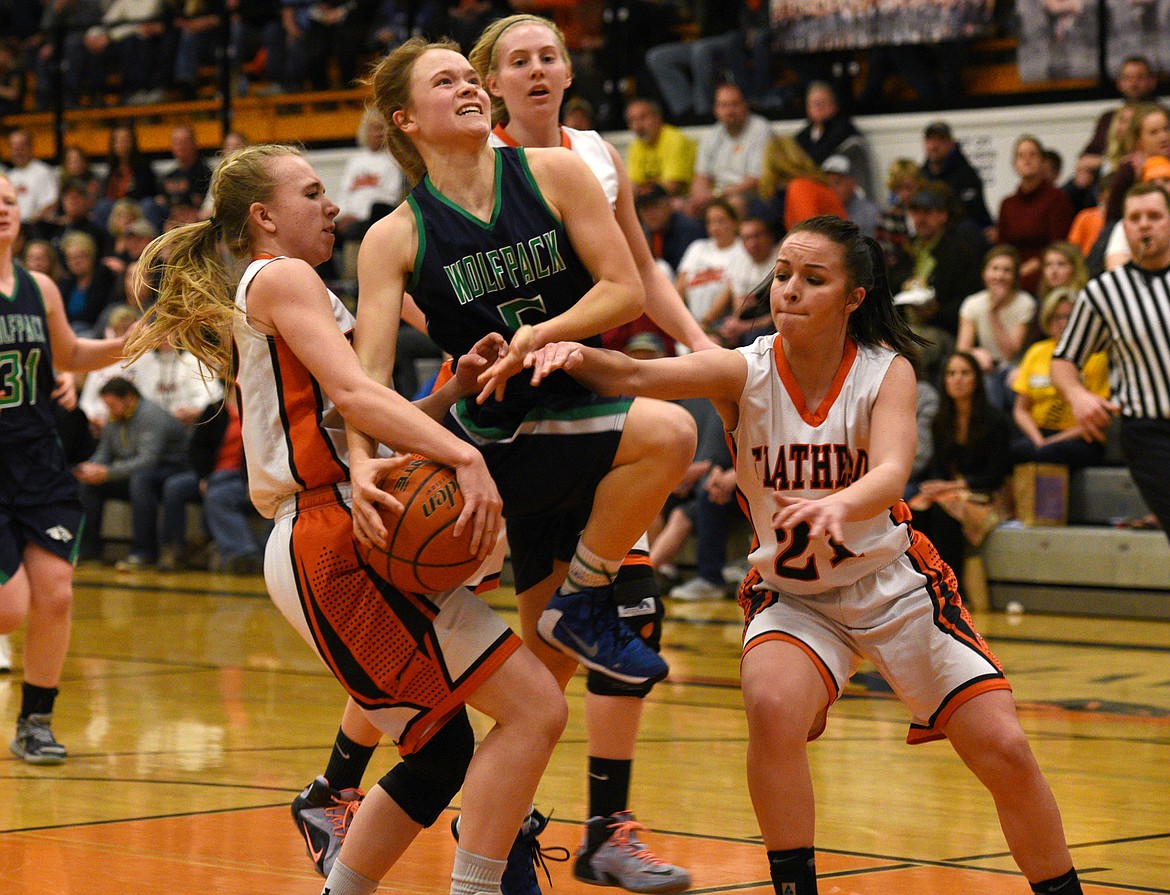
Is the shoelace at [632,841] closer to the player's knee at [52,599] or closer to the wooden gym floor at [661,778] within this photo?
the wooden gym floor at [661,778]

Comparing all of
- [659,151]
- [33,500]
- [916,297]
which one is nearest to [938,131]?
[916,297]

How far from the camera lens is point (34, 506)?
5.49 metres

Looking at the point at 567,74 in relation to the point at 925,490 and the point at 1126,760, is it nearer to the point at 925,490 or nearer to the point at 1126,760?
the point at 1126,760

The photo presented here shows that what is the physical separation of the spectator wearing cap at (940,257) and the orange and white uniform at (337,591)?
287 inches

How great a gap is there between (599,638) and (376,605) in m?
0.51

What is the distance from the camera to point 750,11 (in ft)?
41.9

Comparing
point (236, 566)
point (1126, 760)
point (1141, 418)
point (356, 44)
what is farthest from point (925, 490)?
point (356, 44)

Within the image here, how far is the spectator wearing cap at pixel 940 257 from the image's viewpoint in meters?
10.2

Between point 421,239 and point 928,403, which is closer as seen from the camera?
point 421,239

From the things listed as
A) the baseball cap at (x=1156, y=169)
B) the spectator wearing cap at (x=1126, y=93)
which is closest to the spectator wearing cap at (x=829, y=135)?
the spectator wearing cap at (x=1126, y=93)

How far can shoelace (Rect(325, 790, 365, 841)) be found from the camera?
12.6 feet

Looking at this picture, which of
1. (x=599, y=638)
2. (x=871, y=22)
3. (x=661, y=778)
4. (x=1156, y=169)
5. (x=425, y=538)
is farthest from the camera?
(x=871, y=22)

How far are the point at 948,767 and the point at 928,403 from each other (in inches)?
162

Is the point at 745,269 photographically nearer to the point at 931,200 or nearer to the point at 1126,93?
the point at 931,200
